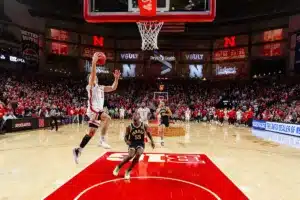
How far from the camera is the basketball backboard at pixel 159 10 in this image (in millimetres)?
10750

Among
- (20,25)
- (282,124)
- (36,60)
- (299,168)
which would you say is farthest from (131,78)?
(299,168)

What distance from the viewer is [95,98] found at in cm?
684

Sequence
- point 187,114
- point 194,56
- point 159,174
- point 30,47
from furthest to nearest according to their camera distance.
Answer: point 194,56, point 30,47, point 187,114, point 159,174

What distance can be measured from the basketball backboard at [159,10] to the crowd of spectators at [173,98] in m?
8.33

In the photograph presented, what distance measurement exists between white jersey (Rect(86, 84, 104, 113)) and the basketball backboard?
499cm

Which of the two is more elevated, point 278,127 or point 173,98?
point 173,98

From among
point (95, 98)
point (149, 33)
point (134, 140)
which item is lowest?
point (134, 140)

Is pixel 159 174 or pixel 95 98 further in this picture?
pixel 159 174

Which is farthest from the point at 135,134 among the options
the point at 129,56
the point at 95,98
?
the point at 129,56

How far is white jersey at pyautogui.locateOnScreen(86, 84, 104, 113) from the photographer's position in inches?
268

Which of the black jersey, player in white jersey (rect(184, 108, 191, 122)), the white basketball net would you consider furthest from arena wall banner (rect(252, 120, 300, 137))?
the black jersey

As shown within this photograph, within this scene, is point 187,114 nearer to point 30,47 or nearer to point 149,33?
point 149,33

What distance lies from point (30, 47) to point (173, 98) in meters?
17.3

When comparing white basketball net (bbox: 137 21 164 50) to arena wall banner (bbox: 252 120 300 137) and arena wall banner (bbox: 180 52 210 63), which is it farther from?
arena wall banner (bbox: 180 52 210 63)
